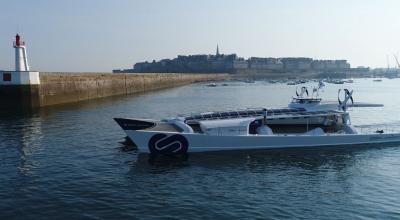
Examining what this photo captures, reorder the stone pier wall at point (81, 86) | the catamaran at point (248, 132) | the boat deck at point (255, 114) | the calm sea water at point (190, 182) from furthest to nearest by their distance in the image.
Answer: the stone pier wall at point (81, 86)
the boat deck at point (255, 114)
the catamaran at point (248, 132)
the calm sea water at point (190, 182)

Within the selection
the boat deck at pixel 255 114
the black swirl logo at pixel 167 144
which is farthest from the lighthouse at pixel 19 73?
the black swirl logo at pixel 167 144

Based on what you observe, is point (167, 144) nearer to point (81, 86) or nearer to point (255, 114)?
point (255, 114)

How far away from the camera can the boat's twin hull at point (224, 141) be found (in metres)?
27.7

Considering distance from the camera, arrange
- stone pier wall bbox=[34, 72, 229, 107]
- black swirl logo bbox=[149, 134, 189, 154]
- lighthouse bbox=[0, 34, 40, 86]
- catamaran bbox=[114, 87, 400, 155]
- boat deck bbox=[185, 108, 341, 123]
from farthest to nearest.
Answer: stone pier wall bbox=[34, 72, 229, 107]
lighthouse bbox=[0, 34, 40, 86]
boat deck bbox=[185, 108, 341, 123]
catamaran bbox=[114, 87, 400, 155]
black swirl logo bbox=[149, 134, 189, 154]

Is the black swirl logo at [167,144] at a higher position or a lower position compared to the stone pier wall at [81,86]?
lower

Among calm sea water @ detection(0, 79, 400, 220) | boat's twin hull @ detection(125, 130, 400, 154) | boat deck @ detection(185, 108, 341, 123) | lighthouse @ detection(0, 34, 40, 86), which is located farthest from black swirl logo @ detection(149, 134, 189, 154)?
lighthouse @ detection(0, 34, 40, 86)

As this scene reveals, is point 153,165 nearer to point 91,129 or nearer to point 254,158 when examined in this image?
point 254,158

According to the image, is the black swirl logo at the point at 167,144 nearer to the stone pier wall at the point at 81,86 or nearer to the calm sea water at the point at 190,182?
the calm sea water at the point at 190,182

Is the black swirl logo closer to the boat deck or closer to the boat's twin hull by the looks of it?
the boat's twin hull

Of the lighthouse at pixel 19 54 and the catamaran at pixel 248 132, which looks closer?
the catamaran at pixel 248 132

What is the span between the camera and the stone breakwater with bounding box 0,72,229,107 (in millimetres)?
51188

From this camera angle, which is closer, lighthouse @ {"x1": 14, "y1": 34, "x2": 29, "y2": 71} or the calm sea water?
the calm sea water

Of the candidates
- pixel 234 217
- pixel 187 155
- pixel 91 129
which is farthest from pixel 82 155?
pixel 234 217

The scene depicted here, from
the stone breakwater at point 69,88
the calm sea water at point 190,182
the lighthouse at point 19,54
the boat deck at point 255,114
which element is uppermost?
the lighthouse at point 19,54
